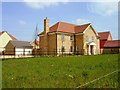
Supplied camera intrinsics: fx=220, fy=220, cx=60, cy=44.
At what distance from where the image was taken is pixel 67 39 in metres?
46.8

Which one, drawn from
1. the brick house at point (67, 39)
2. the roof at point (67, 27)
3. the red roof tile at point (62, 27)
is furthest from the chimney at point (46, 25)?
the red roof tile at point (62, 27)

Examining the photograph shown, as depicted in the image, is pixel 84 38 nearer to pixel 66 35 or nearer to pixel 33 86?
pixel 66 35

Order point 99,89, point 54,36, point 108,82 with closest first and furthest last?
1. point 99,89
2. point 108,82
3. point 54,36

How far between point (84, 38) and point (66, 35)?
414cm

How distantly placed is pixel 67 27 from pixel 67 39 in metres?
3.19

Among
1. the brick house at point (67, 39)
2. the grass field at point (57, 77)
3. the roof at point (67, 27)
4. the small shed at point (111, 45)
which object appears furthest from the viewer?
the small shed at point (111, 45)

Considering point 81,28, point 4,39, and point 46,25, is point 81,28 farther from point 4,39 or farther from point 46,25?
point 4,39

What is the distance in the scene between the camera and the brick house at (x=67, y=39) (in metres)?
44.8

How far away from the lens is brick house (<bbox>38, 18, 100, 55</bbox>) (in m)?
44.8

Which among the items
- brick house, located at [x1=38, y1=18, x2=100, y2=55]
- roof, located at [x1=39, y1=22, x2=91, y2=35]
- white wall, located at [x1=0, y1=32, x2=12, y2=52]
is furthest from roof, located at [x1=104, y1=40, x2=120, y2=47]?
white wall, located at [x1=0, y1=32, x2=12, y2=52]

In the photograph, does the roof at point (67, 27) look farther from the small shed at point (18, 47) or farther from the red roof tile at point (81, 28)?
the small shed at point (18, 47)

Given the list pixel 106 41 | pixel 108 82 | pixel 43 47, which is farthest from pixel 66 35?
pixel 108 82

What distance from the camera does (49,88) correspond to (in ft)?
21.5

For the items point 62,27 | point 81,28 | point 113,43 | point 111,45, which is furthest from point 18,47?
point 113,43
